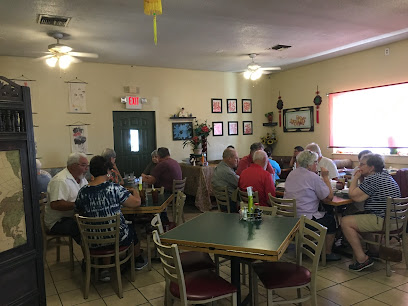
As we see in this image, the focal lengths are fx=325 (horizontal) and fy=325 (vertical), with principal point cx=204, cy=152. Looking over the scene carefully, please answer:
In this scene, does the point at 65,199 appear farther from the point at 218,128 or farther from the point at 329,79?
the point at 329,79

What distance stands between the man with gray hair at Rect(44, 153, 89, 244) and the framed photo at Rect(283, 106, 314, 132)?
5.73m

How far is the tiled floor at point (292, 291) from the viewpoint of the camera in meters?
2.95

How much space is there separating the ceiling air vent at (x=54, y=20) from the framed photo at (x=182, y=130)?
3800mm

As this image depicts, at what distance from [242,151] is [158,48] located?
3947 mm

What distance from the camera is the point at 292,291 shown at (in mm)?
3104

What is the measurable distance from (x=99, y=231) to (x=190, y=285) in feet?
4.04

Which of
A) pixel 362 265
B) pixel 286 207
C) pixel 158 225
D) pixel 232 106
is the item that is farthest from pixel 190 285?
pixel 232 106

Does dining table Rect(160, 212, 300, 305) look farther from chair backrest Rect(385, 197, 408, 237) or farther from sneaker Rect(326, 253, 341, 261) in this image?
sneaker Rect(326, 253, 341, 261)

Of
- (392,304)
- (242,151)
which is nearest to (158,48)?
(242,151)

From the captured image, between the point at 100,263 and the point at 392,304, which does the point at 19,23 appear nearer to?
the point at 100,263

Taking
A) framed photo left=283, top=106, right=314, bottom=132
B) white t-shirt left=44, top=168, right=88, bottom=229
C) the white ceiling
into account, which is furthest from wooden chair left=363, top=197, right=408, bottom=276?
framed photo left=283, top=106, right=314, bottom=132

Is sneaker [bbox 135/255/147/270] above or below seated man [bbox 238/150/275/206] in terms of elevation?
below

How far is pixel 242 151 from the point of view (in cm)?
888

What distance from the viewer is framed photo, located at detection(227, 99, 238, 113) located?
8.56 meters
